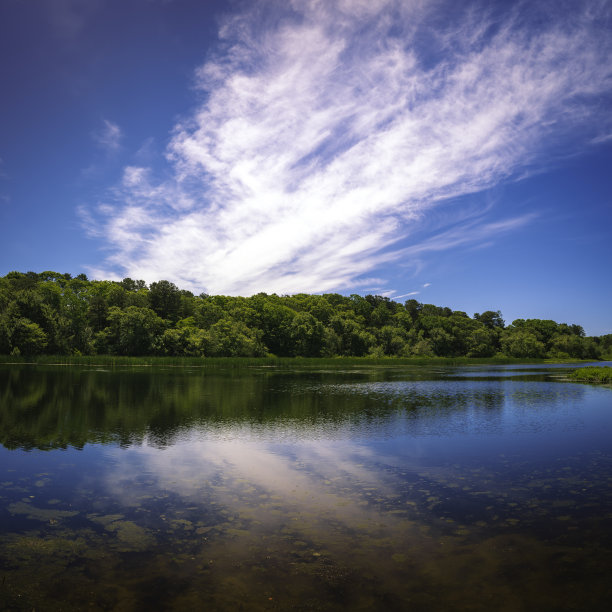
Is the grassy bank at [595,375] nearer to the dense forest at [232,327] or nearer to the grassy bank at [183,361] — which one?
the grassy bank at [183,361]

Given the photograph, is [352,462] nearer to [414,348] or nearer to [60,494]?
[60,494]

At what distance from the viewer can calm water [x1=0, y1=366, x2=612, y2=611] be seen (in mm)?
6484

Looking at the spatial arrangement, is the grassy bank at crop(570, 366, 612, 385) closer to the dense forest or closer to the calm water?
the calm water

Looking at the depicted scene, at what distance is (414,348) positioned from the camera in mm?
147625

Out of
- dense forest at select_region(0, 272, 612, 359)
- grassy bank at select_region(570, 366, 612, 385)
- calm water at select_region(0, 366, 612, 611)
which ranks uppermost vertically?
dense forest at select_region(0, 272, 612, 359)

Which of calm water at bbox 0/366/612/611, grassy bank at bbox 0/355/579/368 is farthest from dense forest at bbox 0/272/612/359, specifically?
calm water at bbox 0/366/612/611

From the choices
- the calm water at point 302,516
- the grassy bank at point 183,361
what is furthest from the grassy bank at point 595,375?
the grassy bank at point 183,361

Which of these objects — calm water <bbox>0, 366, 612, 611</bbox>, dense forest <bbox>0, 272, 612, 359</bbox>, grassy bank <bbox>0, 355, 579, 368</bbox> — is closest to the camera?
calm water <bbox>0, 366, 612, 611</bbox>

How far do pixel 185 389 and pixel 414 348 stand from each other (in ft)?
396

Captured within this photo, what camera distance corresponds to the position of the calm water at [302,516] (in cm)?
648

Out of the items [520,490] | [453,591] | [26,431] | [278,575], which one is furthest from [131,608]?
[26,431]

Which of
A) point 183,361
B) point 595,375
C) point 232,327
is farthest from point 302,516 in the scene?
point 232,327

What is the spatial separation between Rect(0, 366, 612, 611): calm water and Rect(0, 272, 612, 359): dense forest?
2919 inches

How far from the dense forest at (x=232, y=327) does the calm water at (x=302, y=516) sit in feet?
243
